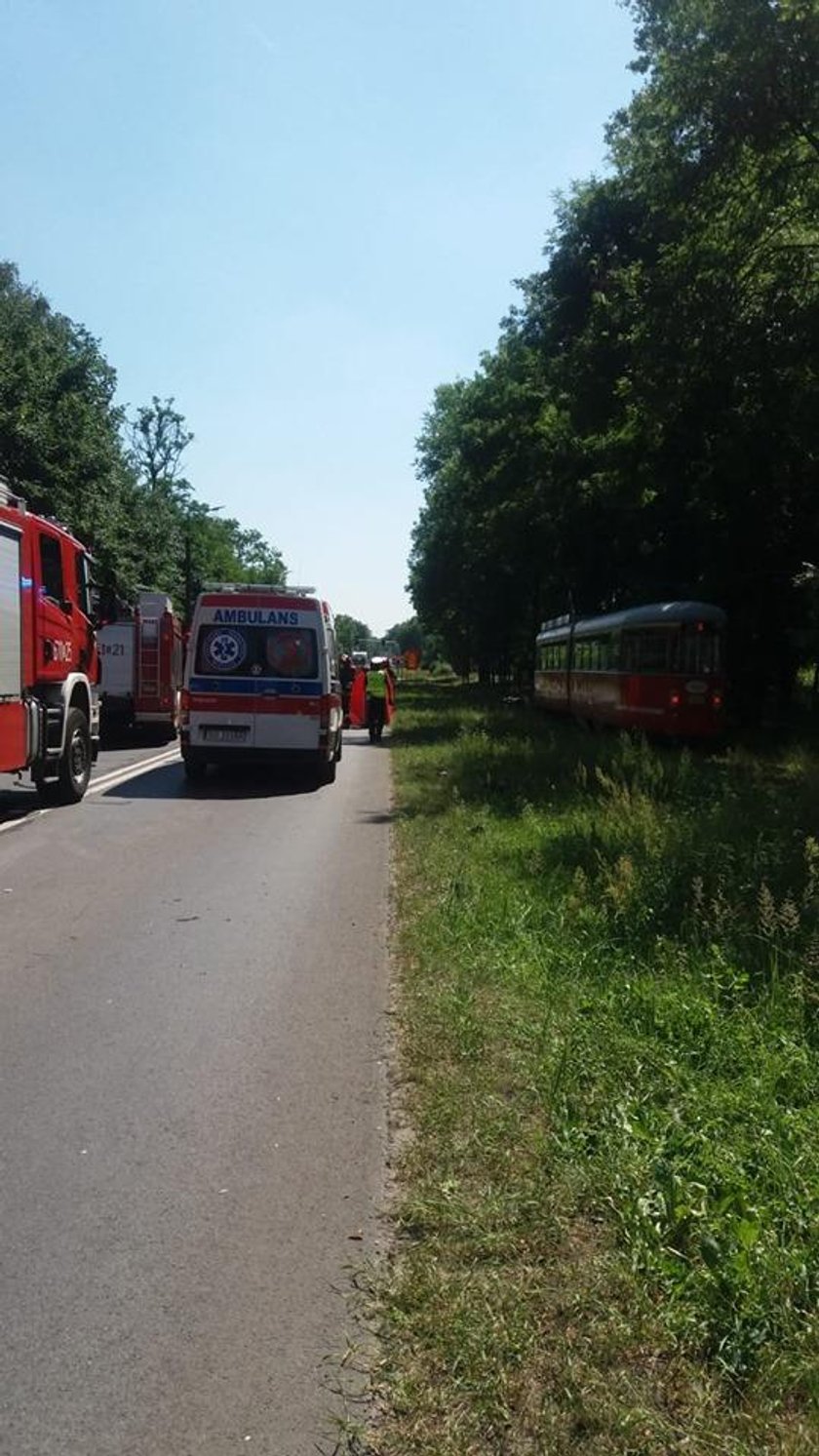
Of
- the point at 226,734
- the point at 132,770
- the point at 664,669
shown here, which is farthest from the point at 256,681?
the point at 664,669

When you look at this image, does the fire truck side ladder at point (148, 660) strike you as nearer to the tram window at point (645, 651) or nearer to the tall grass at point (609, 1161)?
the tram window at point (645, 651)

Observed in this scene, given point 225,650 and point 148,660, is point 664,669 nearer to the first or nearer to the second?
point 225,650

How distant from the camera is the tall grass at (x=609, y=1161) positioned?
129 inches

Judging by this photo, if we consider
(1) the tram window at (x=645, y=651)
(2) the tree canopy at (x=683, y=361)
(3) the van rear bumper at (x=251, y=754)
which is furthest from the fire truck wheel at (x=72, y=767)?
(1) the tram window at (x=645, y=651)

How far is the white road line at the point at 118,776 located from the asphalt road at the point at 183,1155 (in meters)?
3.77

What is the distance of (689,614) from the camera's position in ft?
78.4

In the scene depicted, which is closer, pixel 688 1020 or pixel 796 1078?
pixel 796 1078

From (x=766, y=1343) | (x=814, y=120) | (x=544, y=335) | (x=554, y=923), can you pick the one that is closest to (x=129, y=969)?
(x=554, y=923)

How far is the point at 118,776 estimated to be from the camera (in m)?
20.3

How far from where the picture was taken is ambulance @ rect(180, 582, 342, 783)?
18094 mm

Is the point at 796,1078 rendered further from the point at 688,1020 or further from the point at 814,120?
the point at 814,120

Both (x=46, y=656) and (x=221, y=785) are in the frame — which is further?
(x=221, y=785)

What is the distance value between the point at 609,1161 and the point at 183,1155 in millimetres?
1592

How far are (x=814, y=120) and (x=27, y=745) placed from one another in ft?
43.3
